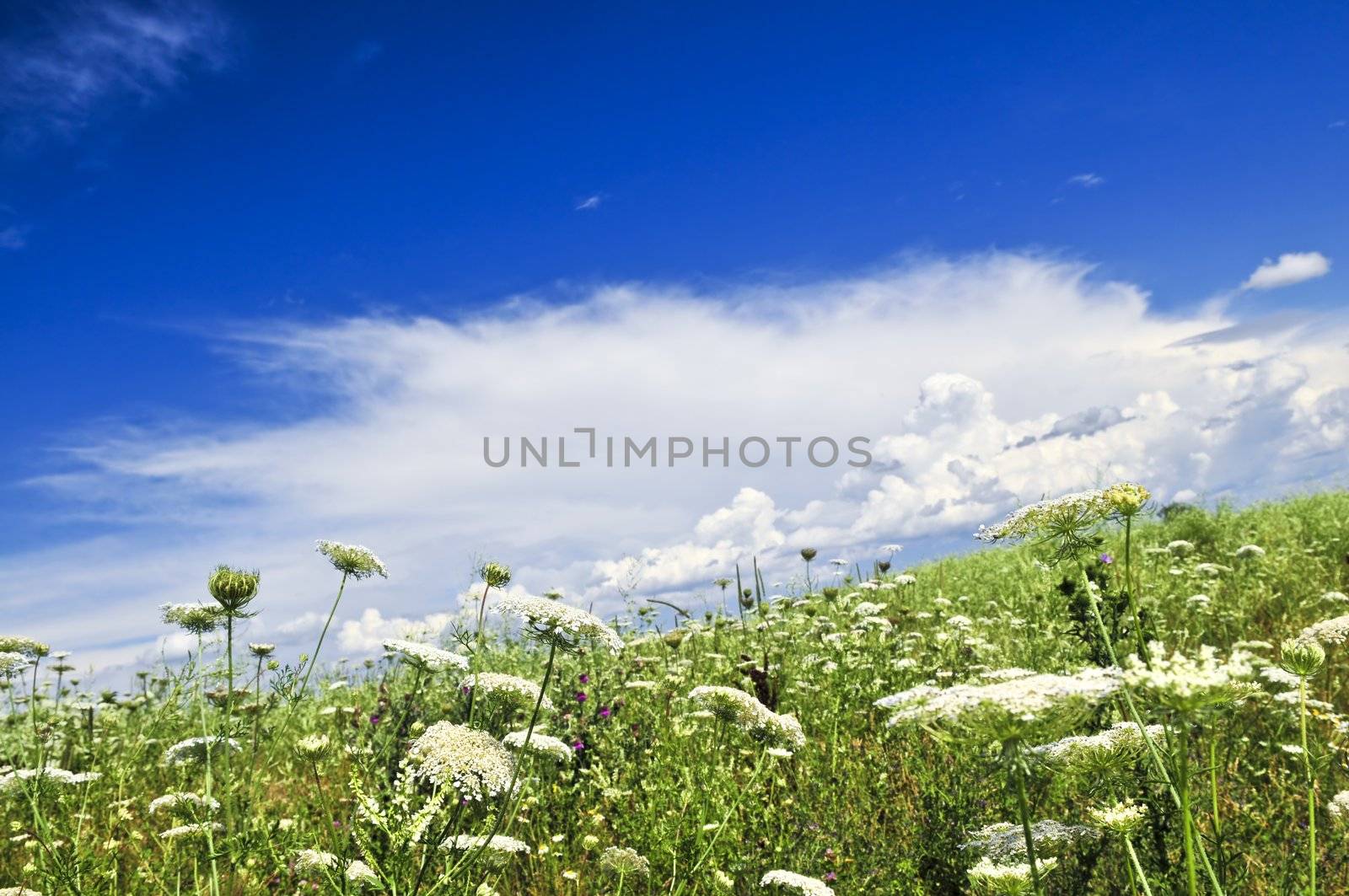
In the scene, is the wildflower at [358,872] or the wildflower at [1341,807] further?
the wildflower at [1341,807]

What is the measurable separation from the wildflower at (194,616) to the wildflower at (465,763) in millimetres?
1505

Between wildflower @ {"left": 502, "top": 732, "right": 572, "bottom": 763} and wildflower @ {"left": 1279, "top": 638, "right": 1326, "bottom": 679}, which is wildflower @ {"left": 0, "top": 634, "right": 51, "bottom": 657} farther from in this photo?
wildflower @ {"left": 1279, "top": 638, "right": 1326, "bottom": 679}

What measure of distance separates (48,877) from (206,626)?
115cm

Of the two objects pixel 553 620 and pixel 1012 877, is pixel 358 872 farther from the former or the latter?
pixel 1012 877

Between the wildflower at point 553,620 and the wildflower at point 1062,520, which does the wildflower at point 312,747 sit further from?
the wildflower at point 1062,520

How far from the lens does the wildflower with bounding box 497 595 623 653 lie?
3.14 m

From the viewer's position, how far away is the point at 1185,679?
1932 mm

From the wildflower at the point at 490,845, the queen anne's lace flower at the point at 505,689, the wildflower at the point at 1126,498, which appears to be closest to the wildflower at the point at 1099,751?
the wildflower at the point at 1126,498

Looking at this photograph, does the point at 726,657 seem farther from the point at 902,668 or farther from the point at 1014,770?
the point at 1014,770

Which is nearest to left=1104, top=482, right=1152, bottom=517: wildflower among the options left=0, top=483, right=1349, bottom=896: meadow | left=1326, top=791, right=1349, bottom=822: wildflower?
left=0, top=483, right=1349, bottom=896: meadow

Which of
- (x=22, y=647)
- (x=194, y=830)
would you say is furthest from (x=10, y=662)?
(x=194, y=830)

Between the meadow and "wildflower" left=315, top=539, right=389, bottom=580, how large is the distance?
0.02m

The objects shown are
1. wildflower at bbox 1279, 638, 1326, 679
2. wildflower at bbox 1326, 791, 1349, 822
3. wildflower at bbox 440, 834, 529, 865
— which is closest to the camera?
wildflower at bbox 1279, 638, 1326, 679

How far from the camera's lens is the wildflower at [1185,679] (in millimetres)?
1918
